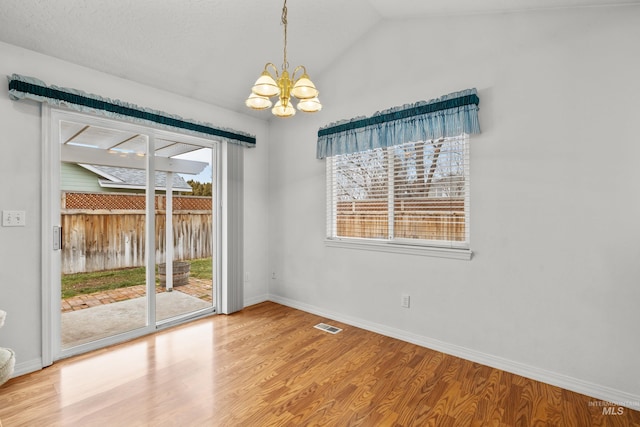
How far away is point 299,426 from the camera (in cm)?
186

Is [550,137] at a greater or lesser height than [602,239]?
greater

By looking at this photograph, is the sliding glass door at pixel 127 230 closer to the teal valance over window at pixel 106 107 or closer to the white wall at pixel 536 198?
the teal valance over window at pixel 106 107

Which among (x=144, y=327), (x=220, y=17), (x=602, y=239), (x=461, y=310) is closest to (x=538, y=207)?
(x=602, y=239)

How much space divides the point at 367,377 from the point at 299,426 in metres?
0.73

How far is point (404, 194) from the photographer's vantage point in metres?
3.12

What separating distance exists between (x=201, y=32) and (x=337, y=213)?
2.24 m

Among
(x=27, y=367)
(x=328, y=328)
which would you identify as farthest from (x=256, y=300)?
(x=27, y=367)

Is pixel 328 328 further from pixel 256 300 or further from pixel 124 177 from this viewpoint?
pixel 124 177

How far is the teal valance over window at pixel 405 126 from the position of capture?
261cm

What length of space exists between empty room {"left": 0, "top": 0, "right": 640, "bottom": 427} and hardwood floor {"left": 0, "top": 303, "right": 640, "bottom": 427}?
20 millimetres

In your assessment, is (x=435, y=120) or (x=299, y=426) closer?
(x=299, y=426)

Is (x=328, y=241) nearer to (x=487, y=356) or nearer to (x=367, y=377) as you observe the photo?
(x=367, y=377)

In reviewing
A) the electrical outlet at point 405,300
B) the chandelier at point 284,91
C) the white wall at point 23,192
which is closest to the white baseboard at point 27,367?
the white wall at point 23,192

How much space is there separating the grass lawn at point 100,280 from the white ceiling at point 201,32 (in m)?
1.90
